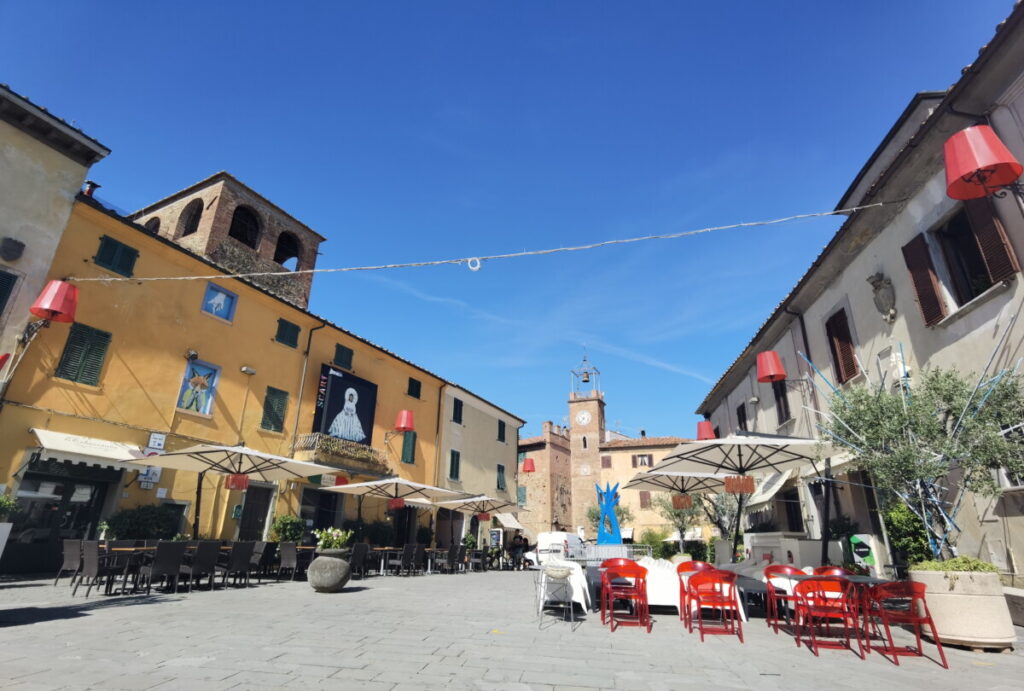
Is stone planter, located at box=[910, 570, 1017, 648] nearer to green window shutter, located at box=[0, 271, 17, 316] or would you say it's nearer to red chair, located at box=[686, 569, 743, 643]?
red chair, located at box=[686, 569, 743, 643]

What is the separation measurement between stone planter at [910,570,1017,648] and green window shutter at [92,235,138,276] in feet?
53.8

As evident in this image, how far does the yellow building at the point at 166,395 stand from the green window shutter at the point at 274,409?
0.11ft

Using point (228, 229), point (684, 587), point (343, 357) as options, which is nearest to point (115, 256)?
point (228, 229)

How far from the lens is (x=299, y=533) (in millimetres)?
14711

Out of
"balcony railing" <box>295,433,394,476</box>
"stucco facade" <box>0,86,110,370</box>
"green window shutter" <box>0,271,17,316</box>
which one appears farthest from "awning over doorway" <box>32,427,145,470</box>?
"balcony railing" <box>295,433,394,476</box>

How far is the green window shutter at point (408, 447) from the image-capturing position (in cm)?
2130

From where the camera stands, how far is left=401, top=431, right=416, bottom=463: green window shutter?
69.9 ft

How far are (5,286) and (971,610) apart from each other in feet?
53.5

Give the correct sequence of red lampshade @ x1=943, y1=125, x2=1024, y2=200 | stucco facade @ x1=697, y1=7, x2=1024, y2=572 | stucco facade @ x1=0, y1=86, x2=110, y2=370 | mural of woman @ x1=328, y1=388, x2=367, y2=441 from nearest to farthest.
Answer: red lampshade @ x1=943, y1=125, x2=1024, y2=200 → stucco facade @ x1=697, y1=7, x2=1024, y2=572 → stucco facade @ x1=0, y1=86, x2=110, y2=370 → mural of woman @ x1=328, y1=388, x2=367, y2=441

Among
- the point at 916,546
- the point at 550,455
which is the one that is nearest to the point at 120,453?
the point at 916,546

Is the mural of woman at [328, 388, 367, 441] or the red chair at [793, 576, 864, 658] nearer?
the red chair at [793, 576, 864, 658]

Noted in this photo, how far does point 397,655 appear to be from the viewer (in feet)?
14.8

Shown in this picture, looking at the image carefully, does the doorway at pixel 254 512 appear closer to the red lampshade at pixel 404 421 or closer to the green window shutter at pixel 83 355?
the green window shutter at pixel 83 355

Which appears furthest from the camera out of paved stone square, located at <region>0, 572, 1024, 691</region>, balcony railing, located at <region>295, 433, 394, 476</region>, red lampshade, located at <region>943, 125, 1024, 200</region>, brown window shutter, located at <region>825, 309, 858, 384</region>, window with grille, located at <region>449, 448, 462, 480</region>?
window with grille, located at <region>449, 448, 462, 480</region>
